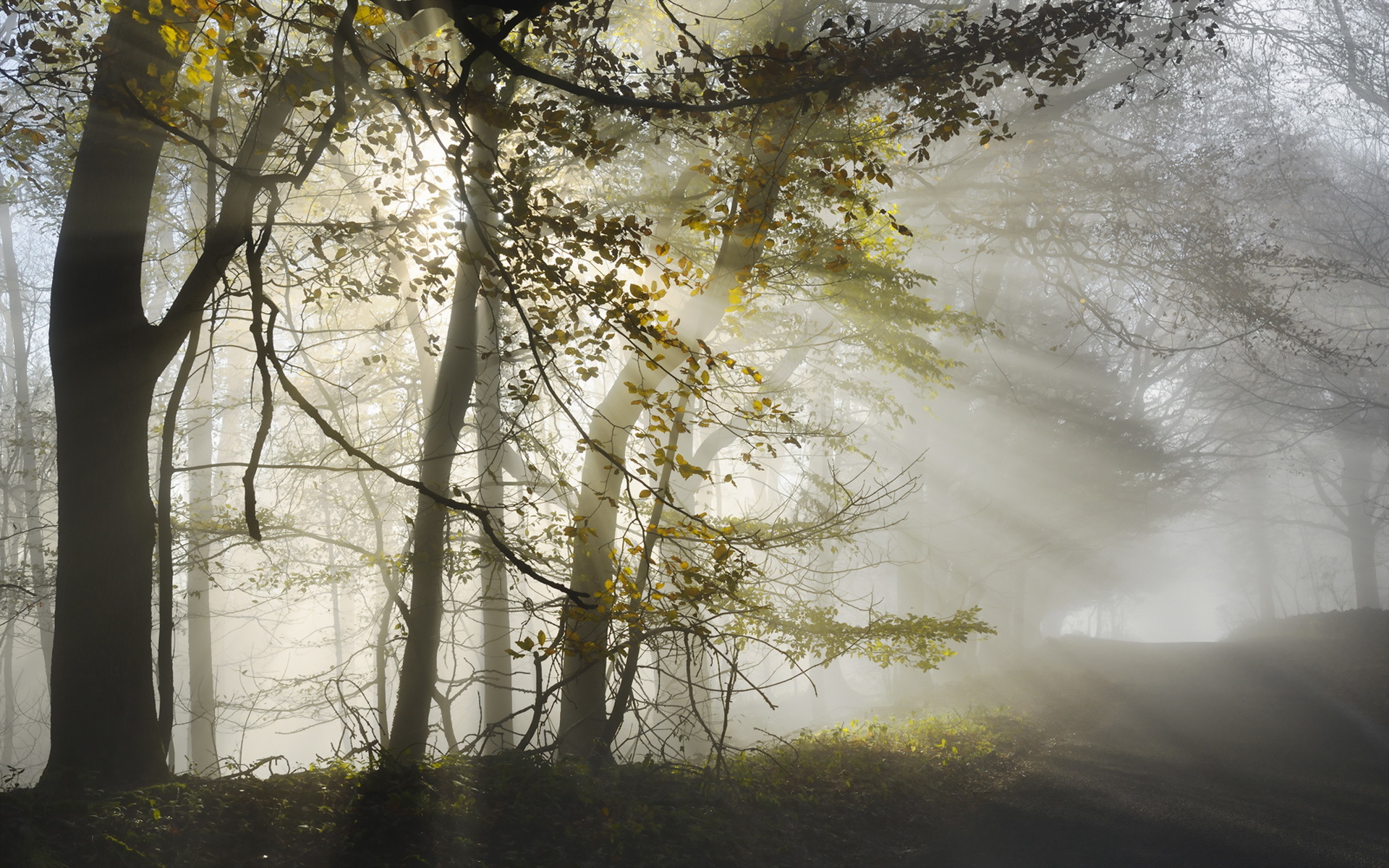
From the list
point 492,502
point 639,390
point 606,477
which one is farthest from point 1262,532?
point 639,390

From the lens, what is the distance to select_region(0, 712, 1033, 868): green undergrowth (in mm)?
3930

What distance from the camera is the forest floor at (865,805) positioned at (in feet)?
14.1

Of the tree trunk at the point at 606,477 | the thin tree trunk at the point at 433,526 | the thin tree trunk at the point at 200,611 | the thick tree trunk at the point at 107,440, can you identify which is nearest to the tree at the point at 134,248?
the thick tree trunk at the point at 107,440

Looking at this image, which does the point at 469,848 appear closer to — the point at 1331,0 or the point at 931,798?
the point at 931,798

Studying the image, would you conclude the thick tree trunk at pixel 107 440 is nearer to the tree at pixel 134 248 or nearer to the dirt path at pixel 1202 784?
the tree at pixel 134 248

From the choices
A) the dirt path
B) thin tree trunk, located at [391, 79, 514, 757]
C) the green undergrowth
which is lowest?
the dirt path

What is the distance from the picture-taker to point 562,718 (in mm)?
7641

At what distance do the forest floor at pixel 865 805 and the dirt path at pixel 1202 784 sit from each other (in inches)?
1.5

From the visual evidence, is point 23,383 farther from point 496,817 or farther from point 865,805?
point 865,805

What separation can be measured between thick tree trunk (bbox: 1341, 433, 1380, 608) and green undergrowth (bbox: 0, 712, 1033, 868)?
2178cm

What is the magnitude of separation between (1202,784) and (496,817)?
8346mm

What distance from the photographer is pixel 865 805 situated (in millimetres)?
7570

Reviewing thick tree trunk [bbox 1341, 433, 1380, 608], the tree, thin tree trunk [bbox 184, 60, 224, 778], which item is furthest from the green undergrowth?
thick tree trunk [bbox 1341, 433, 1380, 608]

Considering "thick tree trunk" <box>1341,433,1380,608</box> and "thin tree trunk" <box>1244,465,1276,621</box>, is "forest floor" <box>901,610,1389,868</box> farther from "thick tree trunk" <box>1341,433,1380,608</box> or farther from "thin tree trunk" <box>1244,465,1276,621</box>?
"thin tree trunk" <box>1244,465,1276,621</box>
